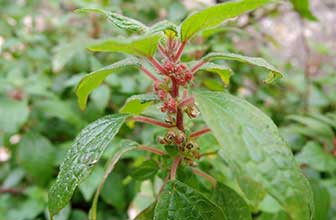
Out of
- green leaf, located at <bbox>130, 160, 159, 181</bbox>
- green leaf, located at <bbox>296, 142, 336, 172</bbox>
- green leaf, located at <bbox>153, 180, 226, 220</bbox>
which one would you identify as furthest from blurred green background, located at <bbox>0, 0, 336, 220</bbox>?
green leaf, located at <bbox>153, 180, 226, 220</bbox>

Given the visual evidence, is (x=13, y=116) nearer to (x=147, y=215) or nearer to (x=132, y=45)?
(x=147, y=215)

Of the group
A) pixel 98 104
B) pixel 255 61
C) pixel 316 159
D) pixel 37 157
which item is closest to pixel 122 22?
pixel 255 61

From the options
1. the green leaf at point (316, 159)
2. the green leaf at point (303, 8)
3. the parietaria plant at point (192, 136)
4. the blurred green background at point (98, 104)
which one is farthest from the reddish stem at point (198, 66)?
the green leaf at point (303, 8)

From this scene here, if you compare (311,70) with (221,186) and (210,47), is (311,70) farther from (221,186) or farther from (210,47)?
(221,186)

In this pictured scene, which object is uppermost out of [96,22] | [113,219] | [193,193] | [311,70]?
[193,193]

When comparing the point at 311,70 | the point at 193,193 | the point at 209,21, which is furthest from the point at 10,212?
the point at 311,70

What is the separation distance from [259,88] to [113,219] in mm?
654

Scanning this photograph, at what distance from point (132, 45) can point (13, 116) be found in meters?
0.81

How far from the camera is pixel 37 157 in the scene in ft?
4.33

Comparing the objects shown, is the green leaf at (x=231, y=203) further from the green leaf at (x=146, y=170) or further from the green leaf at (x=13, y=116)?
the green leaf at (x=13, y=116)

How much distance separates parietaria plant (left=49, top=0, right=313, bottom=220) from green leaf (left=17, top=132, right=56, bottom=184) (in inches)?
26.9

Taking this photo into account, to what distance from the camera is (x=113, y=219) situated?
1.37m

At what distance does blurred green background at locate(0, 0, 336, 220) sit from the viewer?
1060mm

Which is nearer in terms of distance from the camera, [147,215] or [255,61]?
[255,61]
